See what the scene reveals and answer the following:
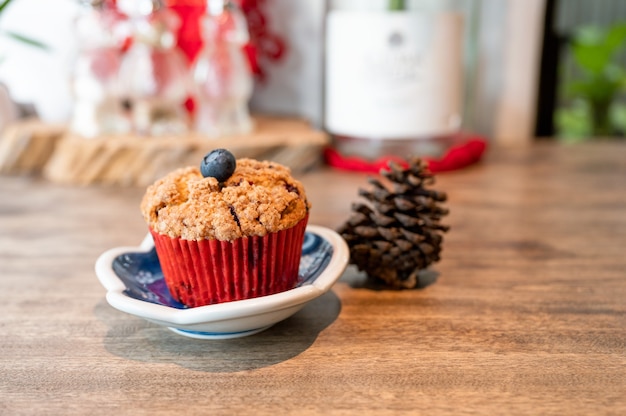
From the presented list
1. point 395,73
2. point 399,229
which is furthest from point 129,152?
point 399,229

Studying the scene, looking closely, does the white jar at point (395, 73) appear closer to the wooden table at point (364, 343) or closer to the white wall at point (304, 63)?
the white wall at point (304, 63)

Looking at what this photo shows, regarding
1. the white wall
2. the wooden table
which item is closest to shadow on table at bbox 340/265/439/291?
the wooden table

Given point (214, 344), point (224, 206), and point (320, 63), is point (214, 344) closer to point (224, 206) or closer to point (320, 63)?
point (224, 206)

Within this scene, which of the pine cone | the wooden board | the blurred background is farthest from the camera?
the blurred background

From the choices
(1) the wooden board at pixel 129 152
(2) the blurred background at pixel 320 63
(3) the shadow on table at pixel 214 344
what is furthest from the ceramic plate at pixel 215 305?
(2) the blurred background at pixel 320 63

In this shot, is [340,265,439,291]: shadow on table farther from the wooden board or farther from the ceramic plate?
the wooden board
